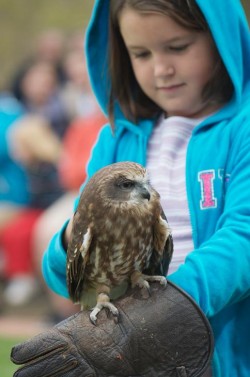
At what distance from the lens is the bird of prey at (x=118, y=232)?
285cm

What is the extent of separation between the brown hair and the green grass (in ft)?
8.89

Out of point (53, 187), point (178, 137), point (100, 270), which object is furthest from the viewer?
point (53, 187)

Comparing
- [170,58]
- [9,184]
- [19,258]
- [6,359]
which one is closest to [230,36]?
[170,58]

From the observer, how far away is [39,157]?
756 centimetres

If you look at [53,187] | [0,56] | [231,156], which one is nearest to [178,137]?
[231,156]

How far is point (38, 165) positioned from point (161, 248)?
4757 millimetres

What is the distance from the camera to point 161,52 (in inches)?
121

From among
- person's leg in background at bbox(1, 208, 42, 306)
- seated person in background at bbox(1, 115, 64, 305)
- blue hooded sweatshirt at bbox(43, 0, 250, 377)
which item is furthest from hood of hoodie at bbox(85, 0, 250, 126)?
person's leg in background at bbox(1, 208, 42, 306)

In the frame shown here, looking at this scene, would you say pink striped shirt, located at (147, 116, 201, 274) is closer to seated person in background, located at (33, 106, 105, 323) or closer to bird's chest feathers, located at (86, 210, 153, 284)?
bird's chest feathers, located at (86, 210, 153, 284)

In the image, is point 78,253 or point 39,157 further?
point 39,157

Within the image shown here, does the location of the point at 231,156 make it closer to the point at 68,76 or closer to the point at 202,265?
the point at 202,265

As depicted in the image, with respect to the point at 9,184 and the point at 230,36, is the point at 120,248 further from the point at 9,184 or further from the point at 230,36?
the point at 9,184

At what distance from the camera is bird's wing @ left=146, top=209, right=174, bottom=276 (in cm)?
288

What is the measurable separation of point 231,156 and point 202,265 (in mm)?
420
